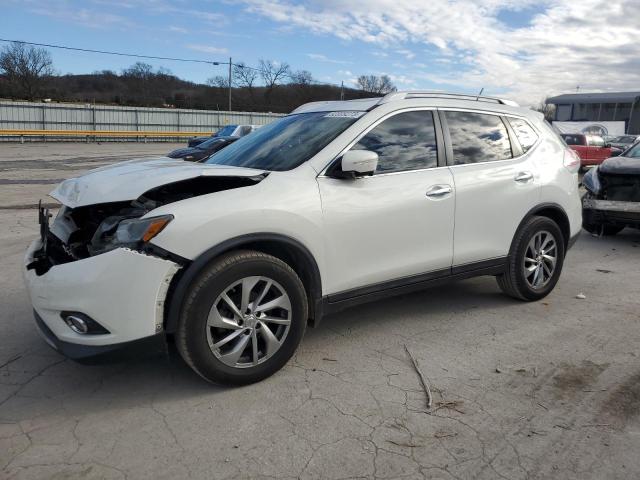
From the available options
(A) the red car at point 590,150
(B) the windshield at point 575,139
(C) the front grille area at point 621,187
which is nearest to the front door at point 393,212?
(C) the front grille area at point 621,187

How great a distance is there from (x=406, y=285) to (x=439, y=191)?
29.7 inches

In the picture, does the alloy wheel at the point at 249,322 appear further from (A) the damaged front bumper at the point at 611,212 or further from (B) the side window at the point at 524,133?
(A) the damaged front bumper at the point at 611,212

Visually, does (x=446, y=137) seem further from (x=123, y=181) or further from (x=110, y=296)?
(x=110, y=296)

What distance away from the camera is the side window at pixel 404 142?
Answer: 3910 mm

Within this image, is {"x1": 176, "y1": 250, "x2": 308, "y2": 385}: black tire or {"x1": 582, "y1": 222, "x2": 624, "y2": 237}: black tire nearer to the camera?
{"x1": 176, "y1": 250, "x2": 308, "y2": 385}: black tire

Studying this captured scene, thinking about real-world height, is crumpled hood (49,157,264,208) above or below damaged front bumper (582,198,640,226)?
above

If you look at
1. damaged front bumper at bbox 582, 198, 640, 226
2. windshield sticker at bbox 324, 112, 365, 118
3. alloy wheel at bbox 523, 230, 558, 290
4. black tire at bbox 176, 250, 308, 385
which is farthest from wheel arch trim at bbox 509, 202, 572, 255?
damaged front bumper at bbox 582, 198, 640, 226

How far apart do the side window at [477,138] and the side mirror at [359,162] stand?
1.03 metres

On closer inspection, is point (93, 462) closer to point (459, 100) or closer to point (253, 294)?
point (253, 294)

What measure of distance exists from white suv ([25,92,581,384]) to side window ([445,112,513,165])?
0.01m

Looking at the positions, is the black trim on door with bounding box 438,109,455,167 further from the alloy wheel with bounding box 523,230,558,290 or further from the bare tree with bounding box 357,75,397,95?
A: the bare tree with bounding box 357,75,397,95

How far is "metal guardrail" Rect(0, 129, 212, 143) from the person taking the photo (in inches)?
1269

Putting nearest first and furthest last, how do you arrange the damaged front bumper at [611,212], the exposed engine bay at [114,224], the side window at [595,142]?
the exposed engine bay at [114,224] → the damaged front bumper at [611,212] → the side window at [595,142]

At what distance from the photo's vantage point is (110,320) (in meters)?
2.91
